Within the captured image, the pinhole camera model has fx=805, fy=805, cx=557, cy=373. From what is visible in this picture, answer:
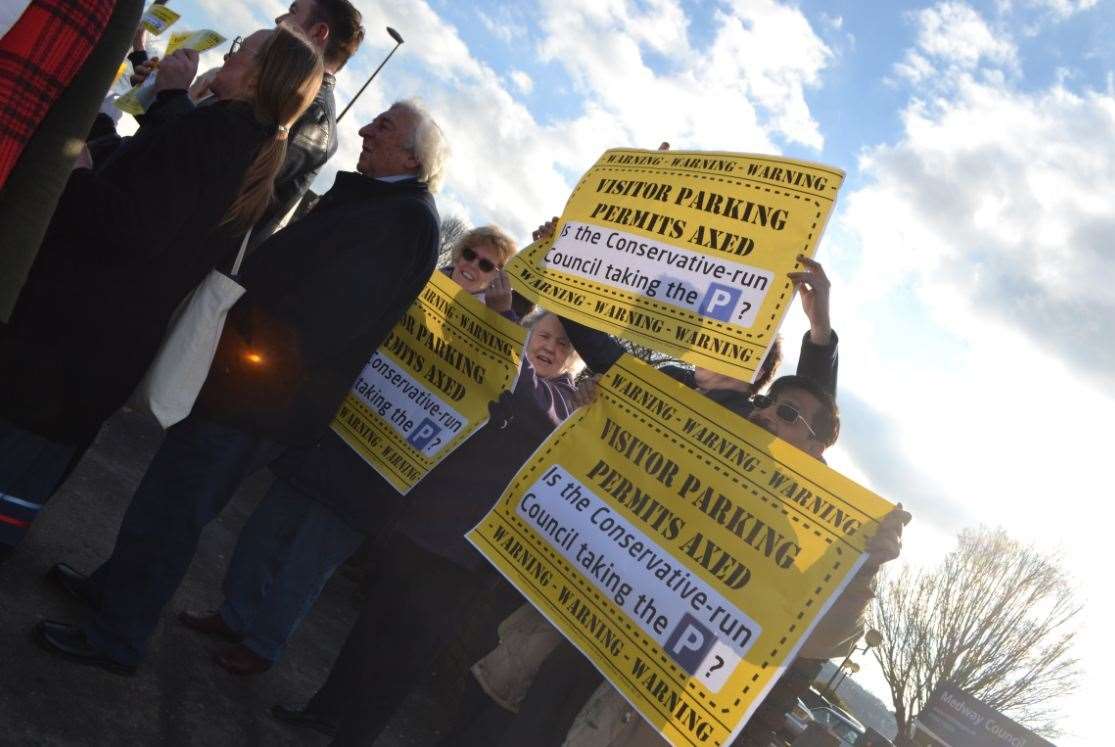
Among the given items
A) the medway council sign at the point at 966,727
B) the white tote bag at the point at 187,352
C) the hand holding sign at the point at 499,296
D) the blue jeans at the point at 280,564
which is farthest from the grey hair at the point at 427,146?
the medway council sign at the point at 966,727

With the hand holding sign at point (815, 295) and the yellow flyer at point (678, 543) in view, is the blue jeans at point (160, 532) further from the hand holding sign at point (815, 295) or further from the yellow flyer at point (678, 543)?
the hand holding sign at point (815, 295)

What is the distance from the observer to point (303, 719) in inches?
112

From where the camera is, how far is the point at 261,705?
9.31 ft

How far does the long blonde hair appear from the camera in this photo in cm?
223

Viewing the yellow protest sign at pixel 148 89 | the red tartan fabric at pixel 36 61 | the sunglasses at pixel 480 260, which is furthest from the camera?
the yellow protest sign at pixel 148 89

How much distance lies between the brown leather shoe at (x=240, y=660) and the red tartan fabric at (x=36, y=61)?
6.61 feet

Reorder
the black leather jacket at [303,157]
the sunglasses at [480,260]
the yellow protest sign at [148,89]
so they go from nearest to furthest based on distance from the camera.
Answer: the black leather jacket at [303,157] → the sunglasses at [480,260] → the yellow protest sign at [148,89]

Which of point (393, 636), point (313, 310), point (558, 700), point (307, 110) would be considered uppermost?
point (307, 110)

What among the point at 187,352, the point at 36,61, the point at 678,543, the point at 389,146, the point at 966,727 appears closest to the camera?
the point at 36,61

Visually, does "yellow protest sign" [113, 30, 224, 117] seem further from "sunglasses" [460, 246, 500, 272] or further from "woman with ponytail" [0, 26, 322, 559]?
"woman with ponytail" [0, 26, 322, 559]

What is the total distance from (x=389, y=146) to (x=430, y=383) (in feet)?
3.06

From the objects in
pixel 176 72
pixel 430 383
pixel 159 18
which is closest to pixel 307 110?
pixel 176 72

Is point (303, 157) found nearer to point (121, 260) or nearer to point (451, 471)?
point (121, 260)

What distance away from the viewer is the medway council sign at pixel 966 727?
30.4 metres
